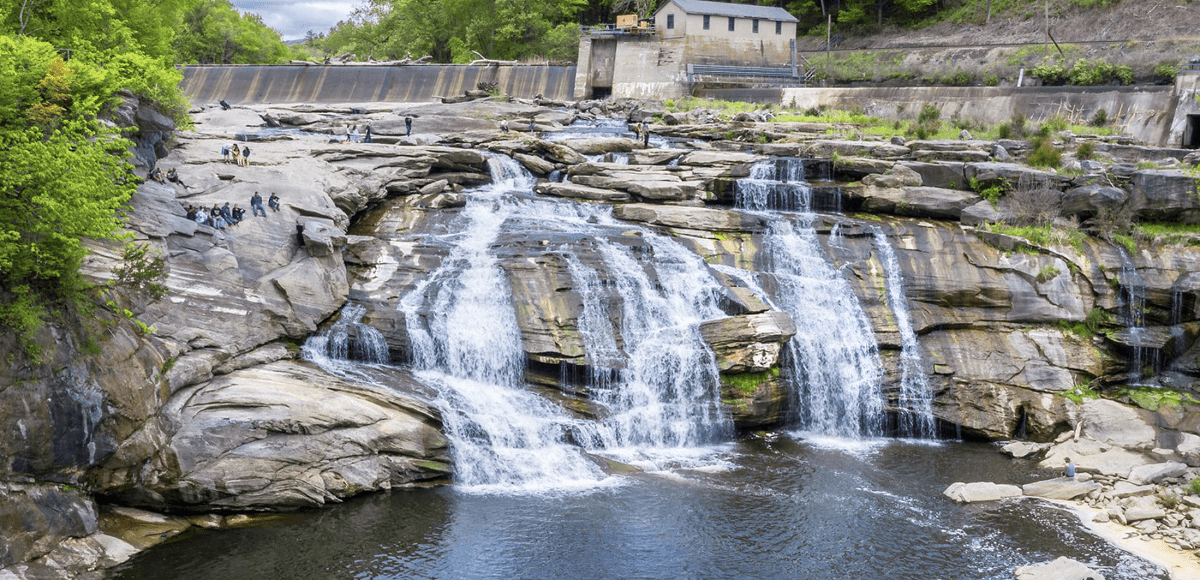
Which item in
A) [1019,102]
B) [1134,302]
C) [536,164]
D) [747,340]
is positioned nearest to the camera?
[747,340]

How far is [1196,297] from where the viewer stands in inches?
1084

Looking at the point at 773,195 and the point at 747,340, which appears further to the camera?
the point at 773,195

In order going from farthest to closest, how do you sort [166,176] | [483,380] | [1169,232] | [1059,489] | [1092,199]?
1. [1092,199]
2. [1169,232]
3. [166,176]
4. [483,380]
5. [1059,489]

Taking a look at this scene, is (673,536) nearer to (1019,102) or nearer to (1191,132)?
(1191,132)

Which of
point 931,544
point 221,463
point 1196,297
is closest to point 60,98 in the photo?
point 221,463

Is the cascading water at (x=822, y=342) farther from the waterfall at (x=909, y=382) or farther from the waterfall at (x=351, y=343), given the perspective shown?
the waterfall at (x=351, y=343)

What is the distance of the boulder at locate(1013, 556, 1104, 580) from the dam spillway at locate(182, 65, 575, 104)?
4494 centimetres

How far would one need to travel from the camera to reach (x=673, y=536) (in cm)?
1920

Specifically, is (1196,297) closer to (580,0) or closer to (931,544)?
(931,544)

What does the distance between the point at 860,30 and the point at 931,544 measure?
5810 cm

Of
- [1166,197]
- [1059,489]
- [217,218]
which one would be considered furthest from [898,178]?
[217,218]

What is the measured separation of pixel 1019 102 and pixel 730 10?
22.6 m

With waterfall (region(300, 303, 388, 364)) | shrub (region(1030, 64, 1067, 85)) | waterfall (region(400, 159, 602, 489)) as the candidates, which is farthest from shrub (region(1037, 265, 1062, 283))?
shrub (region(1030, 64, 1067, 85))

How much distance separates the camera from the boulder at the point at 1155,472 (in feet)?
72.9
